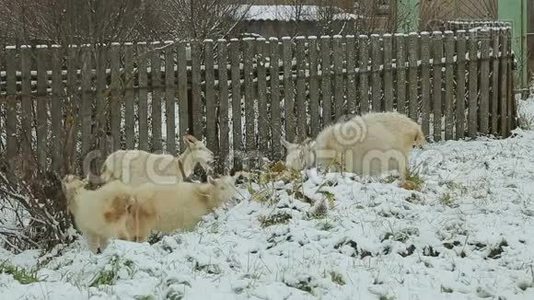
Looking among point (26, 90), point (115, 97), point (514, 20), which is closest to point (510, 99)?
point (115, 97)

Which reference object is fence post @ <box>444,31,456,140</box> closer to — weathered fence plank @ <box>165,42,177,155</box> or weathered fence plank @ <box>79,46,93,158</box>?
weathered fence plank @ <box>165,42,177,155</box>

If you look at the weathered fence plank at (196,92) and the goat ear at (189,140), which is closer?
the goat ear at (189,140)

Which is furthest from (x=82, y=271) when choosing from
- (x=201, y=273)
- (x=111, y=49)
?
(x=111, y=49)

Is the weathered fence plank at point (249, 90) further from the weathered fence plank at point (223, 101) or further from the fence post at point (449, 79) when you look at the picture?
the fence post at point (449, 79)

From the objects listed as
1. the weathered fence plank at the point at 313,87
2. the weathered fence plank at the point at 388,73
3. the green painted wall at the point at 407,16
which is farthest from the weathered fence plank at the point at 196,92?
the green painted wall at the point at 407,16

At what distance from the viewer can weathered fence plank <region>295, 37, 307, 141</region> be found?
1052 cm

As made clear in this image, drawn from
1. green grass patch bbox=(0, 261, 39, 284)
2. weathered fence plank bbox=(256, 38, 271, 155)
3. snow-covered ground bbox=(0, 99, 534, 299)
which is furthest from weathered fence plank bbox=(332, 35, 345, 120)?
green grass patch bbox=(0, 261, 39, 284)

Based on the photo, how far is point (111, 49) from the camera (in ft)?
29.7

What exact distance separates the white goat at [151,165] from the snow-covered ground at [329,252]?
2.75 feet

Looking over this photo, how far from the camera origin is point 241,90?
33.1 feet

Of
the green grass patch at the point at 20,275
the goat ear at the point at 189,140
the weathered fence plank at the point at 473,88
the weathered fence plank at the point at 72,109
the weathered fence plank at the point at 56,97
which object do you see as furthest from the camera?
the weathered fence plank at the point at 473,88

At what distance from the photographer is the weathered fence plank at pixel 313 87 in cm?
1064

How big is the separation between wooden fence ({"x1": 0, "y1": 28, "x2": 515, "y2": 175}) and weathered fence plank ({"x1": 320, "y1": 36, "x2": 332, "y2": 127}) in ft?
0.05

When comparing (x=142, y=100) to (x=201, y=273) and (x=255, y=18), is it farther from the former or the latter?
(x=255, y=18)
